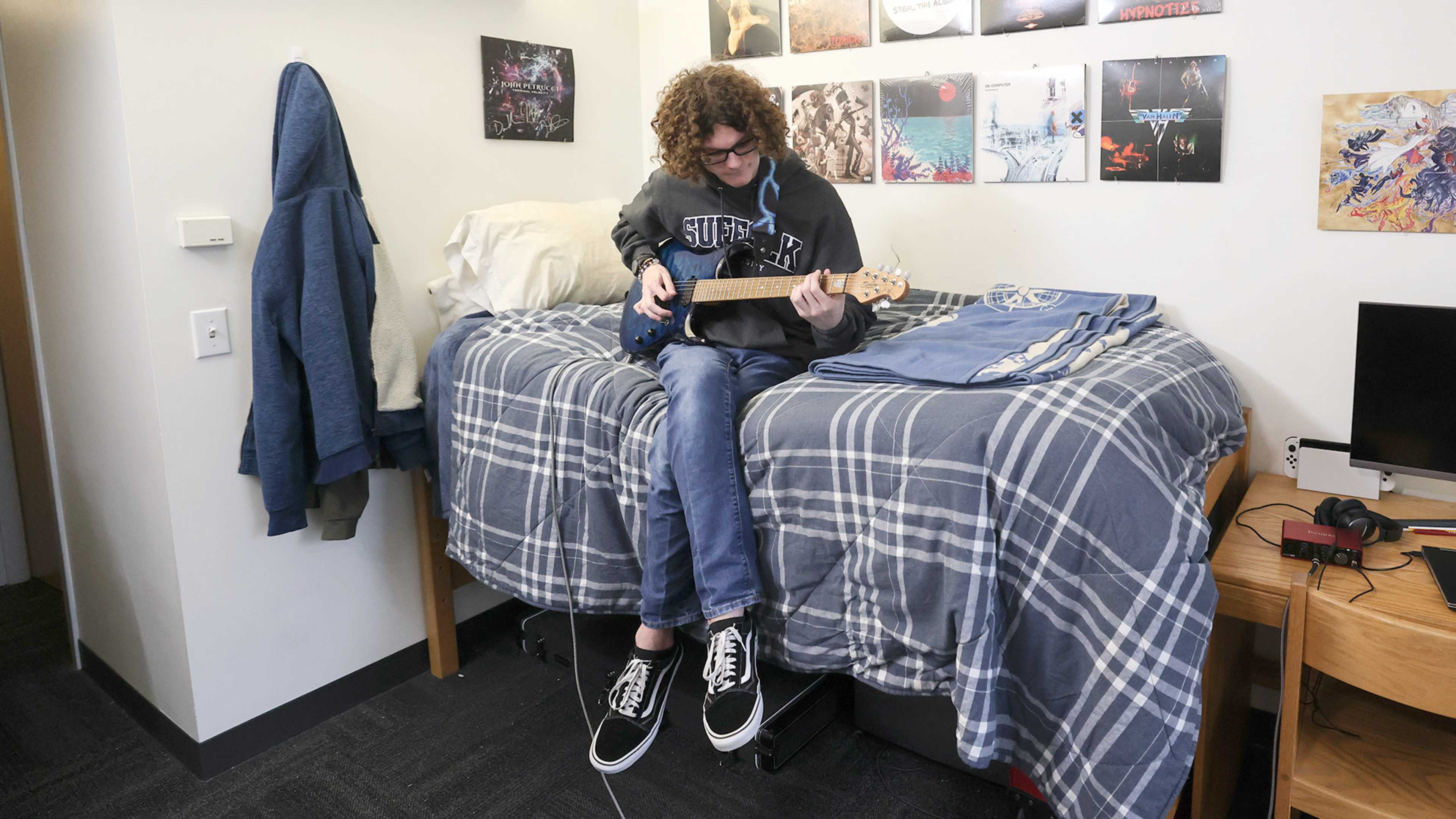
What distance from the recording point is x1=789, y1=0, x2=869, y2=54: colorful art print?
2428mm

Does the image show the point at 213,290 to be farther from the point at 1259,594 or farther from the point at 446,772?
the point at 1259,594

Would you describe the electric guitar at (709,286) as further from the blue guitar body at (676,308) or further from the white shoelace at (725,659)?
the white shoelace at (725,659)

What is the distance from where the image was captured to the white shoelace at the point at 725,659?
1523 mm

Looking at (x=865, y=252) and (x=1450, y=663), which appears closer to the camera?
(x=1450, y=663)

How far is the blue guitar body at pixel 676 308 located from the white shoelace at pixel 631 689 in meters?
0.66

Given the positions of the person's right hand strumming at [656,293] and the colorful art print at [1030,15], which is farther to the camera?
the colorful art print at [1030,15]

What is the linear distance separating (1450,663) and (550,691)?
5.78 ft

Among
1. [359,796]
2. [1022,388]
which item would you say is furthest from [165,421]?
[1022,388]

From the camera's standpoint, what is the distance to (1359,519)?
1519 millimetres

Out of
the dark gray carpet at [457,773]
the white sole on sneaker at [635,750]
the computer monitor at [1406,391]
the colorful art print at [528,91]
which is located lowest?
the dark gray carpet at [457,773]

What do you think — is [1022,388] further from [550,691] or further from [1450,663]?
[550,691]

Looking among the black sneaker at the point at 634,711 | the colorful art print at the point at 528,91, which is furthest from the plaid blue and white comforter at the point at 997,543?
the colorful art print at the point at 528,91

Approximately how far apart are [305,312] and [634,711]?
1.04m

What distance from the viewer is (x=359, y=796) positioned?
6.19 ft
